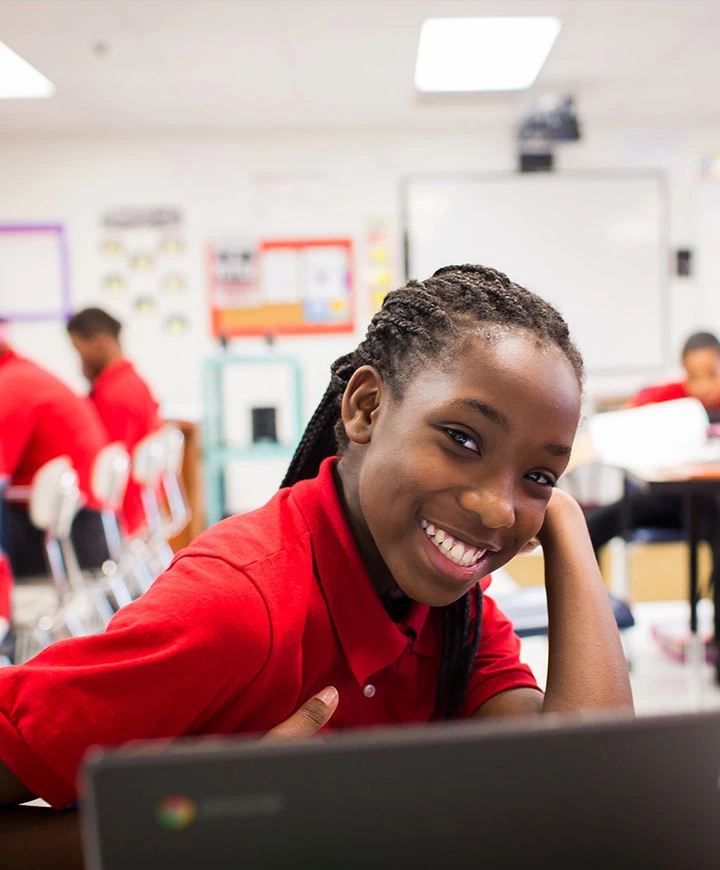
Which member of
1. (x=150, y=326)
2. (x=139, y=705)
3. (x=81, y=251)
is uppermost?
(x=81, y=251)

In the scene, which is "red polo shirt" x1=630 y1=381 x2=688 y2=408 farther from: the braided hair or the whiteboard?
the braided hair

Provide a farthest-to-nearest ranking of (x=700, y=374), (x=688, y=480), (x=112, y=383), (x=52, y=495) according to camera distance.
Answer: (x=112, y=383)
(x=700, y=374)
(x=52, y=495)
(x=688, y=480)

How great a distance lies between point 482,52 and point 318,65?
0.80 m

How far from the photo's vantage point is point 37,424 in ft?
9.27

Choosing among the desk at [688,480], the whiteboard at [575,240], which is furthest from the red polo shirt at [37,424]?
the whiteboard at [575,240]

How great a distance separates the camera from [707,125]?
541cm

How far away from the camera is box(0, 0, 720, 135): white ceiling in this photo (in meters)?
3.41

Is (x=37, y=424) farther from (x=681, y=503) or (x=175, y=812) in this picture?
(x=175, y=812)

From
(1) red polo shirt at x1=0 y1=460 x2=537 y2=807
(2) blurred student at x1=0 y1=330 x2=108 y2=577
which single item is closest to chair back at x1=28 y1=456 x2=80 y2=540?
(2) blurred student at x1=0 y1=330 x2=108 y2=577

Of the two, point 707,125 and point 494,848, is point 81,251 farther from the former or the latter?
point 494,848

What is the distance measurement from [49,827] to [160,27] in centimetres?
359

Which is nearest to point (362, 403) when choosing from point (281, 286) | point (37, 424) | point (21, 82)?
point (37, 424)

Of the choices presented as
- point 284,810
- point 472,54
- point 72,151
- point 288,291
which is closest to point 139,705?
point 284,810

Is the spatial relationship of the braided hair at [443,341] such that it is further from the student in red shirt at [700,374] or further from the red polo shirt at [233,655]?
the student in red shirt at [700,374]
